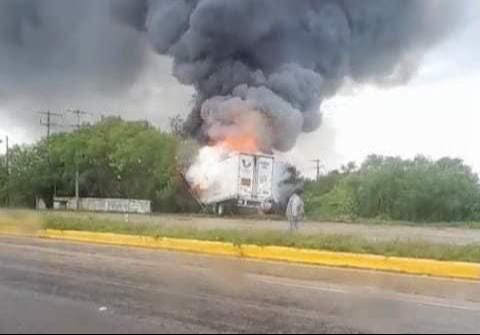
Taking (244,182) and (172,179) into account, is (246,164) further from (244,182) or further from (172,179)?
(172,179)

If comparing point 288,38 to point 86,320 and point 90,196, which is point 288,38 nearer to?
point 90,196

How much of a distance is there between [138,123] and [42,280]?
5400 cm

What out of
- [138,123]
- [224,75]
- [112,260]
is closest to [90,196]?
[138,123]

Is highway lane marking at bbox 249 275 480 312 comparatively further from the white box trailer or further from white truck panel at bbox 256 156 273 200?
white truck panel at bbox 256 156 273 200

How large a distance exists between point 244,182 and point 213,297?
2385cm

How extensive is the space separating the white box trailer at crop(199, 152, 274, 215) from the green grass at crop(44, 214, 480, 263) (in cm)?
1175

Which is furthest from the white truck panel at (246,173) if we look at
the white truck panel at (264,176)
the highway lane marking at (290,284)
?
the highway lane marking at (290,284)

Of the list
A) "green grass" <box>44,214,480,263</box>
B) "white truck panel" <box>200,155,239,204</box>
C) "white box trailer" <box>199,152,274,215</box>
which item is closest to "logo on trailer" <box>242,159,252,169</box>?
"white box trailer" <box>199,152,274,215</box>

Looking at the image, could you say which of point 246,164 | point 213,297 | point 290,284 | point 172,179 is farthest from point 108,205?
point 213,297

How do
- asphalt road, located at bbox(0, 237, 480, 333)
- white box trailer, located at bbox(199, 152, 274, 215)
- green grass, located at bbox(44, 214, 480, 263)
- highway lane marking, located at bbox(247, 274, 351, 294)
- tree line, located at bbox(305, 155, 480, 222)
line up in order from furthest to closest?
tree line, located at bbox(305, 155, 480, 222) → white box trailer, located at bbox(199, 152, 274, 215) → green grass, located at bbox(44, 214, 480, 263) → highway lane marking, located at bbox(247, 274, 351, 294) → asphalt road, located at bbox(0, 237, 480, 333)

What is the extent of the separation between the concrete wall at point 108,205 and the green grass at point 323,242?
2706 centimetres

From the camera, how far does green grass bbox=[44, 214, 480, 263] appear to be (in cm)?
1364

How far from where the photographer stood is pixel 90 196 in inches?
2333

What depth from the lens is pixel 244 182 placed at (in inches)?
1275
